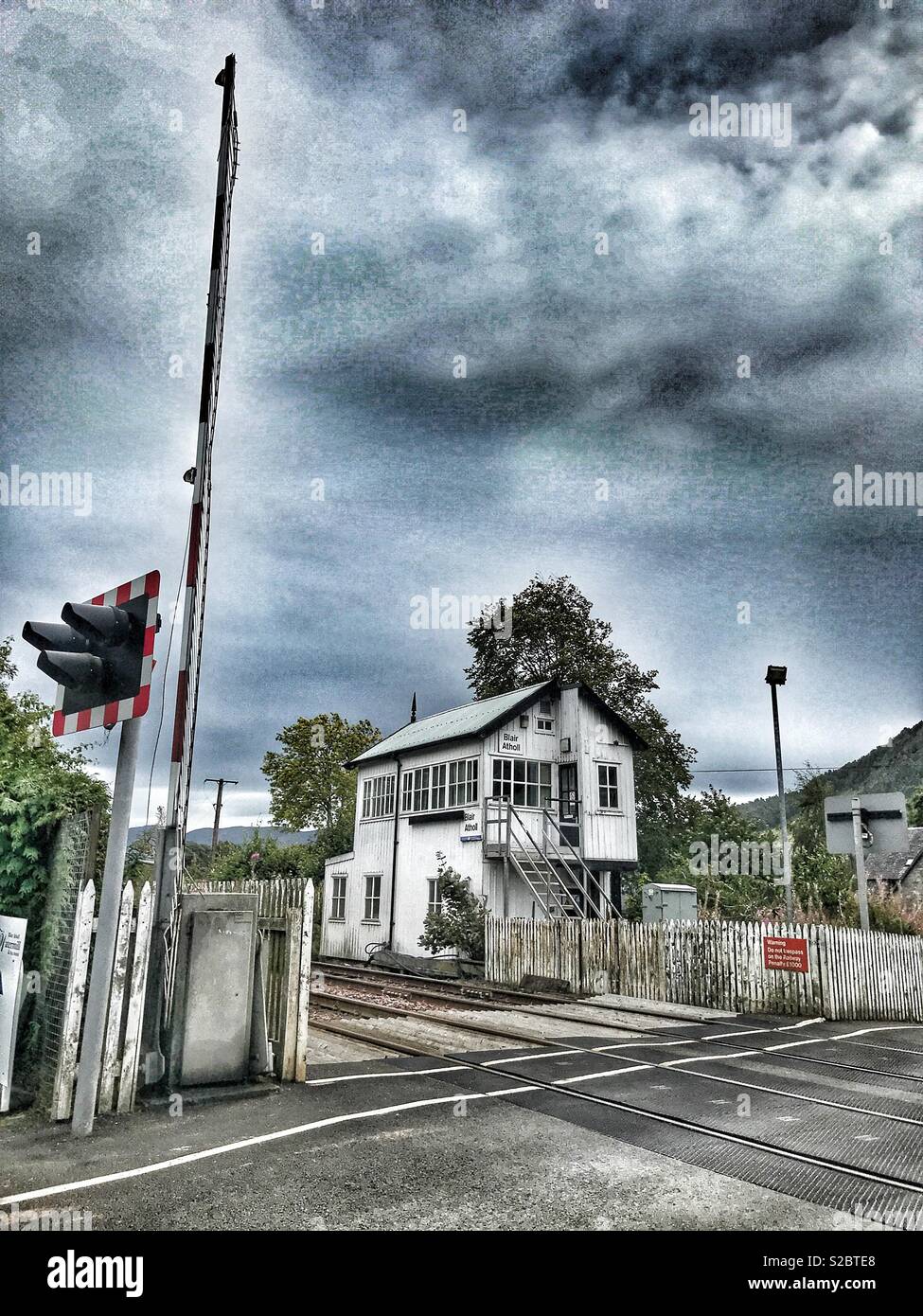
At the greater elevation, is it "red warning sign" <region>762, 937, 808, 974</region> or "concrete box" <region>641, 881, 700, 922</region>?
"concrete box" <region>641, 881, 700, 922</region>

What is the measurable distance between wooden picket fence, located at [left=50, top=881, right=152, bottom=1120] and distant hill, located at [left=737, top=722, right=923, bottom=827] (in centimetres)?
13503

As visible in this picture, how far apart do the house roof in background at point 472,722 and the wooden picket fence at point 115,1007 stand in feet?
68.7

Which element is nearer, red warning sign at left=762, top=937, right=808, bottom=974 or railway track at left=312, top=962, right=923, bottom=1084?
railway track at left=312, top=962, right=923, bottom=1084

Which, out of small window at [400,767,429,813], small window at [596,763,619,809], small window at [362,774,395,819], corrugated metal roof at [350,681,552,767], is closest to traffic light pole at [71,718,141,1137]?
corrugated metal roof at [350,681,552,767]

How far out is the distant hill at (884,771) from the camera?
13612 centimetres

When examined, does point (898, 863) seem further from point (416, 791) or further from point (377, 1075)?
point (377, 1075)

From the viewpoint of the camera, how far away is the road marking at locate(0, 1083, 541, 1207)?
16.9ft

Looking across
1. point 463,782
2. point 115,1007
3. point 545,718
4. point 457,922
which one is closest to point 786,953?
point 457,922

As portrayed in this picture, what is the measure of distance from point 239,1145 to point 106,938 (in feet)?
5.89

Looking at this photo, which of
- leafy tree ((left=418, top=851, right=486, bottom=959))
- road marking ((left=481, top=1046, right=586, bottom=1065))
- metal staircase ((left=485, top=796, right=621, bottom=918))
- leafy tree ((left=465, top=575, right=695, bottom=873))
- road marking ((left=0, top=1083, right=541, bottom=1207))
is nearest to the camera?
road marking ((left=0, top=1083, right=541, bottom=1207))

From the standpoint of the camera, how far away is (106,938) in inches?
260

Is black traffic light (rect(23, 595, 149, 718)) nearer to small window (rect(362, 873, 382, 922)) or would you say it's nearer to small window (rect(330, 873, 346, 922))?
small window (rect(362, 873, 382, 922))
